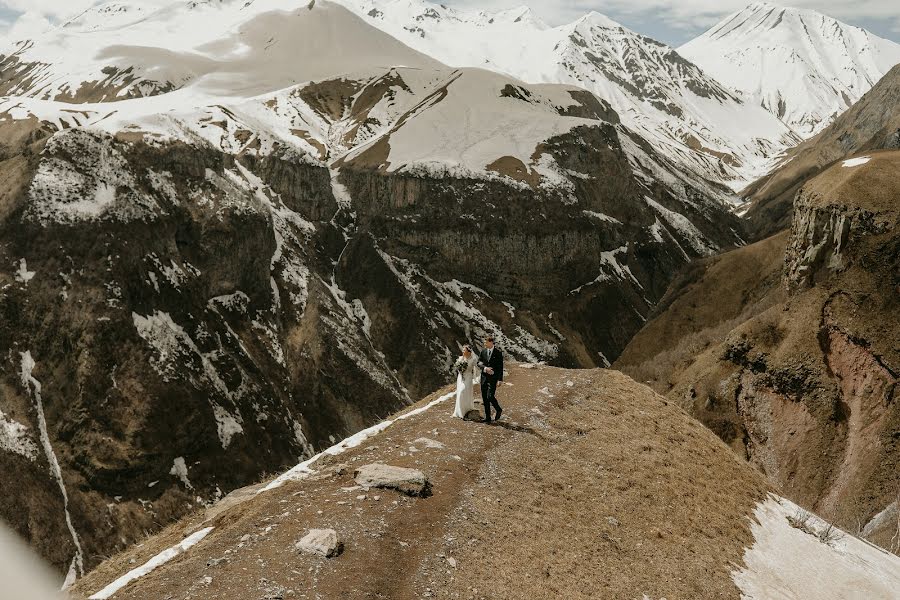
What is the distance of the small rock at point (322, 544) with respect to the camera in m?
15.7

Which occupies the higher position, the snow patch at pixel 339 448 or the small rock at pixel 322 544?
the small rock at pixel 322 544

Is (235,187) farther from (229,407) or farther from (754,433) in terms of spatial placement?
(754,433)

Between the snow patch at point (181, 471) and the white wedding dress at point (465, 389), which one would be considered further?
the snow patch at point (181, 471)

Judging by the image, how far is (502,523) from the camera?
731 inches

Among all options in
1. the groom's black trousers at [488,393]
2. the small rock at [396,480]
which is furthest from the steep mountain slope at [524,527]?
the groom's black trousers at [488,393]

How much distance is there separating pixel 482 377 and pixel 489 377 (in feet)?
1.75

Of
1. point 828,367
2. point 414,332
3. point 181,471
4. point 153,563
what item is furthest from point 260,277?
point 153,563

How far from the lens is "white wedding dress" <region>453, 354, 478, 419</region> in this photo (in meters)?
25.8

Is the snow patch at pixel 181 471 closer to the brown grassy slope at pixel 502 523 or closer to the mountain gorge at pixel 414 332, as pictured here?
the mountain gorge at pixel 414 332

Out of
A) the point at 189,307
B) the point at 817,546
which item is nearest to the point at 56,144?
the point at 189,307

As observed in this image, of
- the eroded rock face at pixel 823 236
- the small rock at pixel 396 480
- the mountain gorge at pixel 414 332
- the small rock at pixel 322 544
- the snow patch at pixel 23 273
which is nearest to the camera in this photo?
the small rock at pixel 322 544

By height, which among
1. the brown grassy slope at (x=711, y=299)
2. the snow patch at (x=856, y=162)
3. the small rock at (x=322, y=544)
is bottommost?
the brown grassy slope at (x=711, y=299)

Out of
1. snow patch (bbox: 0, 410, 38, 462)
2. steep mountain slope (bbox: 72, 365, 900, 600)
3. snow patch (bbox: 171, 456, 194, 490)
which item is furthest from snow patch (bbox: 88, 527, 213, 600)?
snow patch (bbox: 171, 456, 194, 490)

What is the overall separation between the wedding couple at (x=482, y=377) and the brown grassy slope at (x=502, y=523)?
2.50 ft
